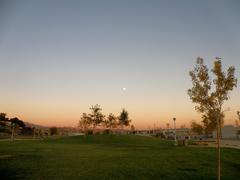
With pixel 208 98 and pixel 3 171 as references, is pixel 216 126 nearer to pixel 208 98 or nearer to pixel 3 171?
pixel 208 98

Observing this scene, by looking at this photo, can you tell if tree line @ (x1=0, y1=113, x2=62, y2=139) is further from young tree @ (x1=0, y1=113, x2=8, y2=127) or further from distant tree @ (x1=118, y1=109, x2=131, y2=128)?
distant tree @ (x1=118, y1=109, x2=131, y2=128)

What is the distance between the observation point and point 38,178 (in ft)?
48.0

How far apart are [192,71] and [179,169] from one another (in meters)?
8.01

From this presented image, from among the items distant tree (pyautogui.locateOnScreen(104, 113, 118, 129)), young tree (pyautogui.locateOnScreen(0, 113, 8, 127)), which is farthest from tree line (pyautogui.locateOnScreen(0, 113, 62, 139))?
distant tree (pyautogui.locateOnScreen(104, 113, 118, 129))

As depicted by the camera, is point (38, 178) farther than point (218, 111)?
Yes

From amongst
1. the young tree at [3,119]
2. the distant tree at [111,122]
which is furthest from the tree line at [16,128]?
the distant tree at [111,122]

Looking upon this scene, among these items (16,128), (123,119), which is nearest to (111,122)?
(123,119)

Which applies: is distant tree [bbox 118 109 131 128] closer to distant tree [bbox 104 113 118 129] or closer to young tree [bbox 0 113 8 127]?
distant tree [bbox 104 113 118 129]

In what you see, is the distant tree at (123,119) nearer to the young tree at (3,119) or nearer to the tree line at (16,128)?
the tree line at (16,128)

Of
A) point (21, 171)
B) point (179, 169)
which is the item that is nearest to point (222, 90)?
point (179, 169)

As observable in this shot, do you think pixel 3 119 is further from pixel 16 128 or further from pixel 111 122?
pixel 111 122

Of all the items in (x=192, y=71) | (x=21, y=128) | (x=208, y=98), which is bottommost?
(x=21, y=128)

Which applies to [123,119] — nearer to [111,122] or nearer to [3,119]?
[111,122]

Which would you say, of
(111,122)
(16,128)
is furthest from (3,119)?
(111,122)
